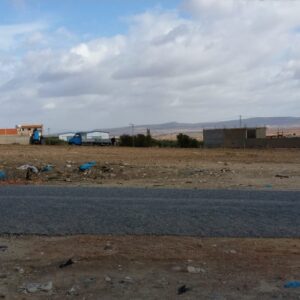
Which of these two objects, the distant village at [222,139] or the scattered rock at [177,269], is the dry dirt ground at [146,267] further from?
the distant village at [222,139]

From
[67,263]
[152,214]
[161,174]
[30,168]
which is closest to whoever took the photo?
[67,263]

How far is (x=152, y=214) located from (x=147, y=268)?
380cm

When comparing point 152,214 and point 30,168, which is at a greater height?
point 30,168

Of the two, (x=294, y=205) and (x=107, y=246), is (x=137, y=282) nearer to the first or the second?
(x=107, y=246)

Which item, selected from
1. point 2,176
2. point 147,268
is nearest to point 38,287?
point 147,268

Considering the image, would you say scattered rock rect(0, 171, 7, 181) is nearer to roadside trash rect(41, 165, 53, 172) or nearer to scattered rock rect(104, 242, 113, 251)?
roadside trash rect(41, 165, 53, 172)

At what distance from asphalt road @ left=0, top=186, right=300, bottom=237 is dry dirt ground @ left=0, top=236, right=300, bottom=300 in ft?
1.84

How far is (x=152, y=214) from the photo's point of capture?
11617 millimetres

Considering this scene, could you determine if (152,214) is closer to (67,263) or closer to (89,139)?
(67,263)

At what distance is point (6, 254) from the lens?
28.8 feet

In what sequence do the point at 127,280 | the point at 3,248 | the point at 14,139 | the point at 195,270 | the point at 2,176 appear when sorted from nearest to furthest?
the point at 127,280 → the point at 195,270 → the point at 3,248 → the point at 2,176 → the point at 14,139

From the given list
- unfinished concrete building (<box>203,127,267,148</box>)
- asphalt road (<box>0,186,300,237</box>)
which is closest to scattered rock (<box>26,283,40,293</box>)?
asphalt road (<box>0,186,300,237</box>)

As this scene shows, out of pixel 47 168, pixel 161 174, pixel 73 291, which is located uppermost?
pixel 47 168

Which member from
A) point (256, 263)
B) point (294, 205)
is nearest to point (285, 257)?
point (256, 263)
